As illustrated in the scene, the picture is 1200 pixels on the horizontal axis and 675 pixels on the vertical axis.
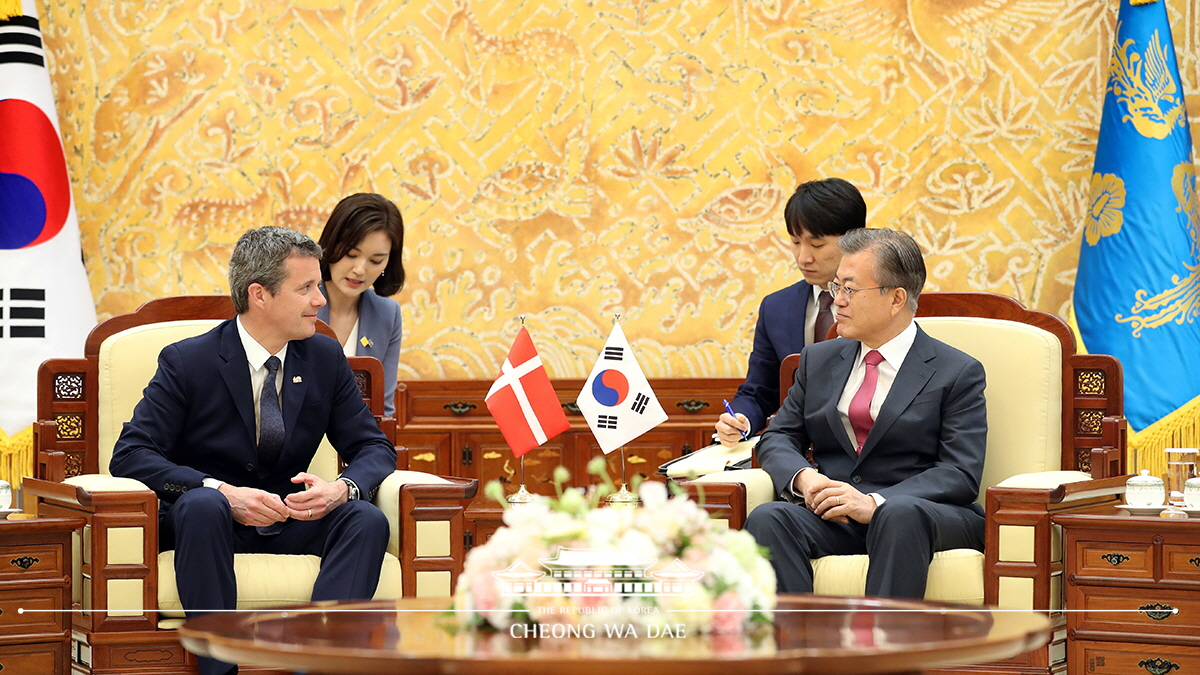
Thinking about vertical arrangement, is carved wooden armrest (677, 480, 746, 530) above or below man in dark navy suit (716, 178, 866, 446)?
below

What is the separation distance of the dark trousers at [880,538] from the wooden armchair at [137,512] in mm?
830

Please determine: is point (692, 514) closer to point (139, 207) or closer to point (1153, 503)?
point (1153, 503)

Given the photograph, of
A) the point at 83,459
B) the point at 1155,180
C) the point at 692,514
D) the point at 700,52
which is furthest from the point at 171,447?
the point at 1155,180

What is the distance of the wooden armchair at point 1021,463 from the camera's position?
3.28 m

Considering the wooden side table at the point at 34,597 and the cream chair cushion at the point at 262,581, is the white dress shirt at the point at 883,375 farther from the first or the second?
the wooden side table at the point at 34,597

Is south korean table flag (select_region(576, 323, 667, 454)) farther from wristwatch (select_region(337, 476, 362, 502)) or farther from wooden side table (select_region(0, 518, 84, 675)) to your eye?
wooden side table (select_region(0, 518, 84, 675))

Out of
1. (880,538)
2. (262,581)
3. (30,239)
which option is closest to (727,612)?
(880,538)

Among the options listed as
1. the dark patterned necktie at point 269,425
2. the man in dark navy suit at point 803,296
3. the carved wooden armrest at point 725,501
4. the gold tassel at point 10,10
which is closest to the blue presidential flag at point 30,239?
the gold tassel at point 10,10

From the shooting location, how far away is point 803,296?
4.31m

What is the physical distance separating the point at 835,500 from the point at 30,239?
332cm

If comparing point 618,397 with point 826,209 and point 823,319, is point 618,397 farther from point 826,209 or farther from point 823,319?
point 826,209

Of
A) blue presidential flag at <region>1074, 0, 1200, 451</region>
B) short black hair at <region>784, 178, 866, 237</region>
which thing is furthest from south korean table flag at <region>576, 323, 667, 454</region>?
blue presidential flag at <region>1074, 0, 1200, 451</region>

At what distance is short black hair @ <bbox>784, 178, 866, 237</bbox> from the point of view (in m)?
4.16

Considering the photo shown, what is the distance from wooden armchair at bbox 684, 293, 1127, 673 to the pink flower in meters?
1.33
